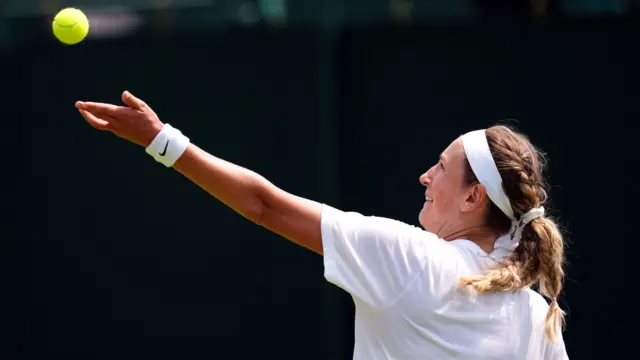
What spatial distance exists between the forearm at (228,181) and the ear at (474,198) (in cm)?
47

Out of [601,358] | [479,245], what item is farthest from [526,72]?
[479,245]

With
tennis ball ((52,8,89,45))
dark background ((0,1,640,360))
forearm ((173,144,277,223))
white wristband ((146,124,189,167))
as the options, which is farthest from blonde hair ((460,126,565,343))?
dark background ((0,1,640,360))

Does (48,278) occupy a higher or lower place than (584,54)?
lower

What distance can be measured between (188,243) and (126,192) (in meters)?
0.41

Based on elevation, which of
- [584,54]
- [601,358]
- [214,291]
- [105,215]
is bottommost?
[601,358]

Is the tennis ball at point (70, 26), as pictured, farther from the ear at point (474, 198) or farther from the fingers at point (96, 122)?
the ear at point (474, 198)

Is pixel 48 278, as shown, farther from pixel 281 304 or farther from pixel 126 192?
pixel 281 304

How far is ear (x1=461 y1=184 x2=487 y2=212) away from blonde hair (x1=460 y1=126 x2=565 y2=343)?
19mm

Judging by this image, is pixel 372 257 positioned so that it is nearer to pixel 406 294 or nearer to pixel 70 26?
pixel 406 294

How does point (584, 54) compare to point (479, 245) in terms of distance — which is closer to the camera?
point (479, 245)

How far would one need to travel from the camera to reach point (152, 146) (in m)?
2.37

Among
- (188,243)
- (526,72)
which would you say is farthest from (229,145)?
(526,72)

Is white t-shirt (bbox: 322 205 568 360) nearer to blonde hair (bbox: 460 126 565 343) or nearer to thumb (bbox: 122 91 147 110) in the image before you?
blonde hair (bbox: 460 126 565 343)

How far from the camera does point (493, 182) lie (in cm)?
247
